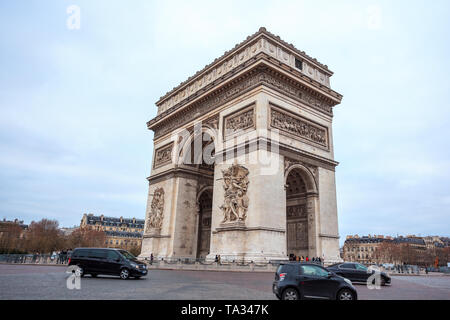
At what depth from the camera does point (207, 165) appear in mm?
28609

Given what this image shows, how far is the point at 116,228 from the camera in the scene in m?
99.7

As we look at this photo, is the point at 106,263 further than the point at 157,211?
No

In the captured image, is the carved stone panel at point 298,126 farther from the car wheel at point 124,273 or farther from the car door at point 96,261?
the car door at point 96,261

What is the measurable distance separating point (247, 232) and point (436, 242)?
397 feet

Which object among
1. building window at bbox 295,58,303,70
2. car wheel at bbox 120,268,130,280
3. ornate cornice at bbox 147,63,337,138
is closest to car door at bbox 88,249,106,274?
car wheel at bbox 120,268,130,280

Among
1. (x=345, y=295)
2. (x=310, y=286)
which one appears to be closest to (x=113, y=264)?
(x=310, y=286)

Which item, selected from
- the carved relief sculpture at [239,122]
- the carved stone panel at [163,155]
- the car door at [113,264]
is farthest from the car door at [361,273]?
the carved stone panel at [163,155]

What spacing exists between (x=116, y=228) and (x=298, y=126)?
88999mm

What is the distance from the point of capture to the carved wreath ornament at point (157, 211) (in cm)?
2727

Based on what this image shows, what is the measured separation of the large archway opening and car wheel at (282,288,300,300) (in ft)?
48.0

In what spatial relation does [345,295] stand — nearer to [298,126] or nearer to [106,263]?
[106,263]

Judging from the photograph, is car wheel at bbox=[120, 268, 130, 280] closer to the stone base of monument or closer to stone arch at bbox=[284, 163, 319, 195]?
the stone base of monument

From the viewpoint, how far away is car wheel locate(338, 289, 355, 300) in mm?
7512

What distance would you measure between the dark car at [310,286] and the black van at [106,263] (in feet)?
20.8
